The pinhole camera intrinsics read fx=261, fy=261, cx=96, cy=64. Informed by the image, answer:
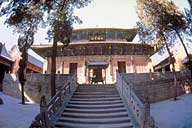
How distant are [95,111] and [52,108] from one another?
90.1 inches

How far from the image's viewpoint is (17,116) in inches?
557

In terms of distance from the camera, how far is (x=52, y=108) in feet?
38.8

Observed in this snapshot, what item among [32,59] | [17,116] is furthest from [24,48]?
[32,59]

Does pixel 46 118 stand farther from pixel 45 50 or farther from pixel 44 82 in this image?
pixel 45 50

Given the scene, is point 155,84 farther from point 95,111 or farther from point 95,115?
point 95,115

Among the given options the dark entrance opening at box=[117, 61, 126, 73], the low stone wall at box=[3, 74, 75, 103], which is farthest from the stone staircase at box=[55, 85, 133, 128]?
the dark entrance opening at box=[117, 61, 126, 73]

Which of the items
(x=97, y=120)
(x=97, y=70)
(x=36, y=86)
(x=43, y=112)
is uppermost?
(x=97, y=70)

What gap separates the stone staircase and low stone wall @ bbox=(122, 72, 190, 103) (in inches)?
119

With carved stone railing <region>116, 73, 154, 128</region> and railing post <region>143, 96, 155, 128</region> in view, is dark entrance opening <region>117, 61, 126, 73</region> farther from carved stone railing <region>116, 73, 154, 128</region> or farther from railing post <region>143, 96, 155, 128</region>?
railing post <region>143, 96, 155, 128</region>

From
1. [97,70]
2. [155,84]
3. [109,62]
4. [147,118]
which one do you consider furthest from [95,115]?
[97,70]

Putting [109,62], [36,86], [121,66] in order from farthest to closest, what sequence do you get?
[121,66]
[109,62]
[36,86]

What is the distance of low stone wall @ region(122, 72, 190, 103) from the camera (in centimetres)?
1905

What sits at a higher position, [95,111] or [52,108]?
[52,108]

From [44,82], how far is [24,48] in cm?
301
